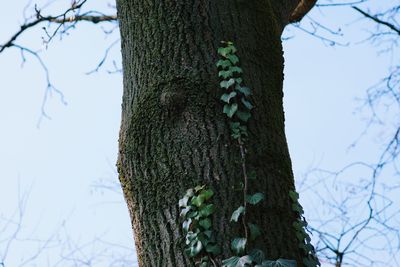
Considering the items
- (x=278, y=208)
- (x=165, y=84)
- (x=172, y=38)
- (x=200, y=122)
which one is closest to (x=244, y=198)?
(x=278, y=208)

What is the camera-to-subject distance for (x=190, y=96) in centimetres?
262

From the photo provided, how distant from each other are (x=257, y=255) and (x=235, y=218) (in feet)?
0.49

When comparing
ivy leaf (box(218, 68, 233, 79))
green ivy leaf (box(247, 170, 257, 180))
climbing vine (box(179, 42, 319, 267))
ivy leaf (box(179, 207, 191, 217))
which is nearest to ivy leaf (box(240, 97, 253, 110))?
climbing vine (box(179, 42, 319, 267))

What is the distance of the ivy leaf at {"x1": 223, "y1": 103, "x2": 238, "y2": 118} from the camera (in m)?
2.58

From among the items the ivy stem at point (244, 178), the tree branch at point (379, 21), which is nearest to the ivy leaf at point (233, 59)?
the ivy stem at point (244, 178)

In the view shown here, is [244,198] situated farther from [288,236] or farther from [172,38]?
[172,38]

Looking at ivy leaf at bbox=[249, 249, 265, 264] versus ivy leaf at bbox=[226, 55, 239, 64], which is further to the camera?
ivy leaf at bbox=[226, 55, 239, 64]

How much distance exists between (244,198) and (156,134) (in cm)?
44

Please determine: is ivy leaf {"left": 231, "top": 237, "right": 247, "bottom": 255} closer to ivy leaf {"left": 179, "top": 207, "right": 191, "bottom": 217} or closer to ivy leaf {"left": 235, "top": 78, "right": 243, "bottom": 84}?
ivy leaf {"left": 179, "top": 207, "right": 191, "bottom": 217}

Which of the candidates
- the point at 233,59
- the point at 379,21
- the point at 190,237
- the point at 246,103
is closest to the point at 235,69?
the point at 233,59

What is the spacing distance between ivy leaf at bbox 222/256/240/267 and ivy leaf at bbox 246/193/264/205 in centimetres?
22

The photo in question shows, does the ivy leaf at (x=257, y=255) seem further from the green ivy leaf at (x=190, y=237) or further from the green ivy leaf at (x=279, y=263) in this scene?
the green ivy leaf at (x=190, y=237)

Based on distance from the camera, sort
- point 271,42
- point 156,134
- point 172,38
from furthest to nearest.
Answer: point 271,42, point 172,38, point 156,134

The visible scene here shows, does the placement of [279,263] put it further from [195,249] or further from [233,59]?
[233,59]
